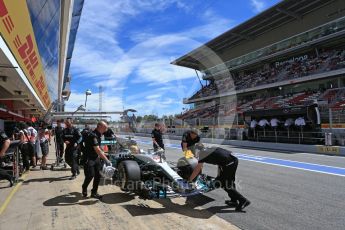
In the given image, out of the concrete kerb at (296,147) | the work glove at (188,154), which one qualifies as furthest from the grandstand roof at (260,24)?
the work glove at (188,154)

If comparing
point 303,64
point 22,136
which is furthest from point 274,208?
point 303,64

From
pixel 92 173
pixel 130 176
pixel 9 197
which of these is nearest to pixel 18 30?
pixel 92 173

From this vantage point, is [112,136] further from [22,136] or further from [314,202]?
[314,202]

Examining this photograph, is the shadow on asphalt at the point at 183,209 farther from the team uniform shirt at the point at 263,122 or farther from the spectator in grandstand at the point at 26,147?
the team uniform shirt at the point at 263,122

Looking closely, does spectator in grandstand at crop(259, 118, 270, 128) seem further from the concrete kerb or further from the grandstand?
the concrete kerb

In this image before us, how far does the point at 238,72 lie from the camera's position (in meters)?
53.3

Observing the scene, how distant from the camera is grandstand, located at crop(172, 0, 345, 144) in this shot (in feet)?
94.6

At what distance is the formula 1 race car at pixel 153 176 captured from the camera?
6.61m

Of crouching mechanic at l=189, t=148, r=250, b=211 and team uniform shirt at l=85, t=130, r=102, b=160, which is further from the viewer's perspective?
team uniform shirt at l=85, t=130, r=102, b=160

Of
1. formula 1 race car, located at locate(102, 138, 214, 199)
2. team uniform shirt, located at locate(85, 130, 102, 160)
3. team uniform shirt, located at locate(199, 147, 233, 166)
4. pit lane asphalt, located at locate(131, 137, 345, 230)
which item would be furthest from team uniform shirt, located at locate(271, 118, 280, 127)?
team uniform shirt, located at locate(85, 130, 102, 160)

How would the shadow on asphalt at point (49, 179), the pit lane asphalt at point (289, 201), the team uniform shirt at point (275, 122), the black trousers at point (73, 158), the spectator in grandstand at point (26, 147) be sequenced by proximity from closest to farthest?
the pit lane asphalt at point (289, 201) → the shadow on asphalt at point (49, 179) → the black trousers at point (73, 158) → the spectator in grandstand at point (26, 147) → the team uniform shirt at point (275, 122)

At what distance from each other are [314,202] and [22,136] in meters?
8.54

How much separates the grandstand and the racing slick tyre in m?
17.6

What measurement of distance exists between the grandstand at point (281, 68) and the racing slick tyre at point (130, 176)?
1758cm
